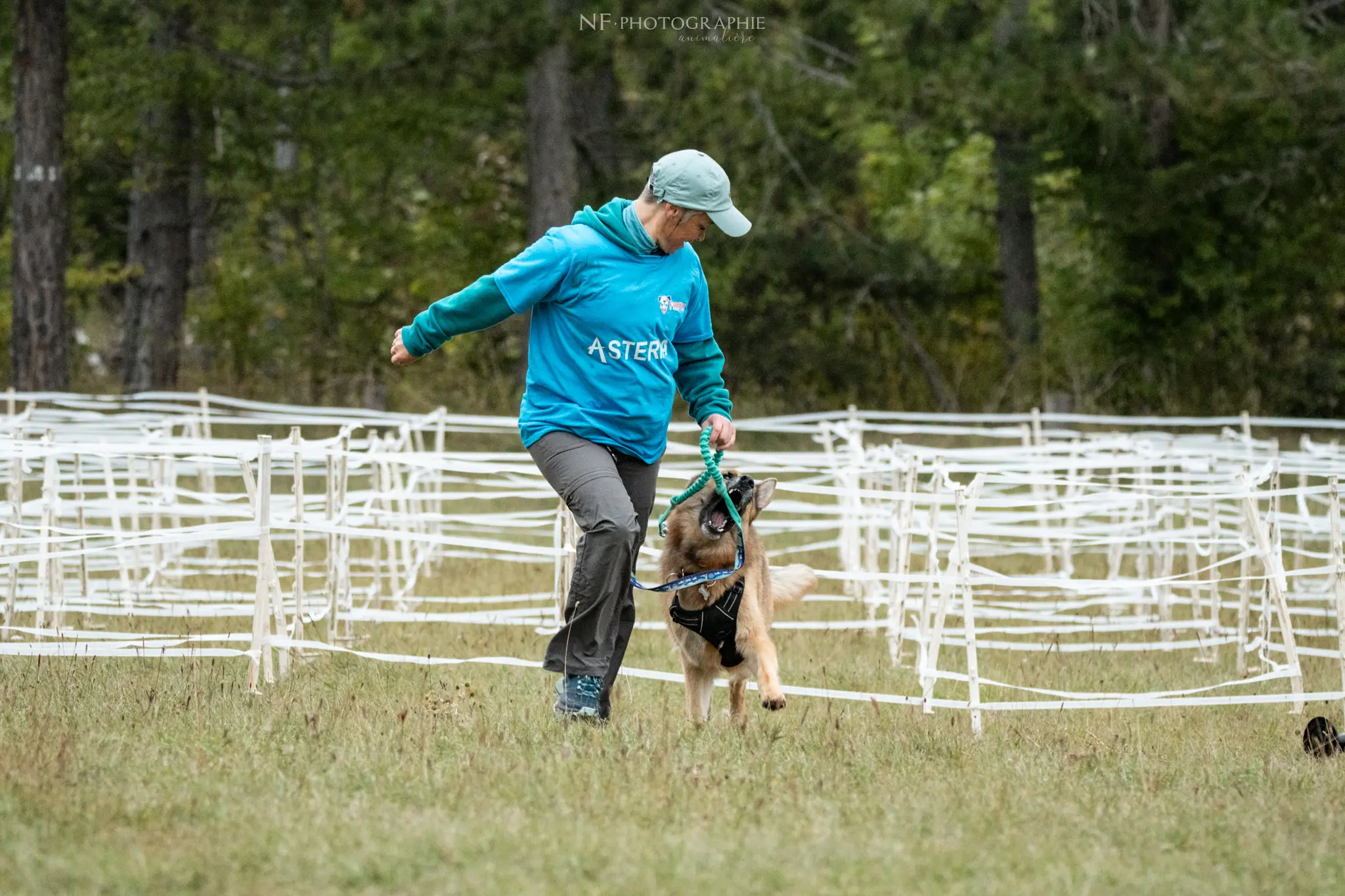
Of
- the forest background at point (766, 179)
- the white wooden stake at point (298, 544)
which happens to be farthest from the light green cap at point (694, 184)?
the forest background at point (766, 179)

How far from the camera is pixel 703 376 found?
6.14 metres

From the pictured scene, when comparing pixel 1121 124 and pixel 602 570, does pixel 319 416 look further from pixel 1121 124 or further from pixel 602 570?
pixel 602 570

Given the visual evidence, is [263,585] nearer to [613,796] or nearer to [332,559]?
[332,559]

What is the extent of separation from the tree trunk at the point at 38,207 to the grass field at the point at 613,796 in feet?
41.8

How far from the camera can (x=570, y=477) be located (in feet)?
18.3

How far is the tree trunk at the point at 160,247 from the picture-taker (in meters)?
22.1

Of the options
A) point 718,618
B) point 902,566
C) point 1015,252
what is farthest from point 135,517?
point 1015,252

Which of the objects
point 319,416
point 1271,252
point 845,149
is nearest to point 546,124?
point 319,416

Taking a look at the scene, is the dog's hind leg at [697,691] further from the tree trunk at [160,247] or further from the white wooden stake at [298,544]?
the tree trunk at [160,247]

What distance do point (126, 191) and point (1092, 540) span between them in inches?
1053

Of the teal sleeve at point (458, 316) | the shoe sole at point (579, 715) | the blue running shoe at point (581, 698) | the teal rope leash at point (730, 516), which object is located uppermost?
the teal sleeve at point (458, 316)

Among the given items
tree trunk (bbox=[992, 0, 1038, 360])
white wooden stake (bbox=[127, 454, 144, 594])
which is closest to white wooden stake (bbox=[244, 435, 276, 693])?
white wooden stake (bbox=[127, 454, 144, 594])

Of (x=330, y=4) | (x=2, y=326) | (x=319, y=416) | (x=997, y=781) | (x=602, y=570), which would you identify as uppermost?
(x=330, y=4)

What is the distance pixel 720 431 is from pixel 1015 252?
18.9 meters
